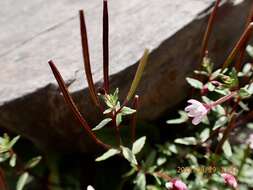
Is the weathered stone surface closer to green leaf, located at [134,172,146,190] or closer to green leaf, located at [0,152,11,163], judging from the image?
green leaf, located at [0,152,11,163]

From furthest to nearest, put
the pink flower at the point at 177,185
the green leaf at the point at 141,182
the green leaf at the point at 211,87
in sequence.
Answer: the green leaf at the point at 141,182 → the green leaf at the point at 211,87 → the pink flower at the point at 177,185

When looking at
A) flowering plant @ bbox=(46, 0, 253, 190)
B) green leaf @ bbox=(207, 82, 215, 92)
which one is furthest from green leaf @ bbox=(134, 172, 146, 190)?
green leaf @ bbox=(207, 82, 215, 92)

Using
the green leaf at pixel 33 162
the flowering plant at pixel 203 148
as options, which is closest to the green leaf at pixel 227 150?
the flowering plant at pixel 203 148

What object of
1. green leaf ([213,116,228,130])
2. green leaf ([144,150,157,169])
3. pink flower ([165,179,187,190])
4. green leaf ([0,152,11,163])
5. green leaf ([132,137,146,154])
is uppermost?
green leaf ([0,152,11,163])

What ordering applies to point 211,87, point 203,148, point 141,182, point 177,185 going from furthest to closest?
point 203,148 → point 141,182 → point 211,87 → point 177,185

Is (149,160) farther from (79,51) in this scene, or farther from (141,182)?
(79,51)

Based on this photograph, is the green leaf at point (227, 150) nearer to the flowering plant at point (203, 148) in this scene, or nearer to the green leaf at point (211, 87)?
the flowering plant at point (203, 148)

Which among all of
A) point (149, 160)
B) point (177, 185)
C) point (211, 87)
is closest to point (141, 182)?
point (149, 160)

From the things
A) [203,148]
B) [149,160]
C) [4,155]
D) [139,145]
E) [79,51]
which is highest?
[79,51]
